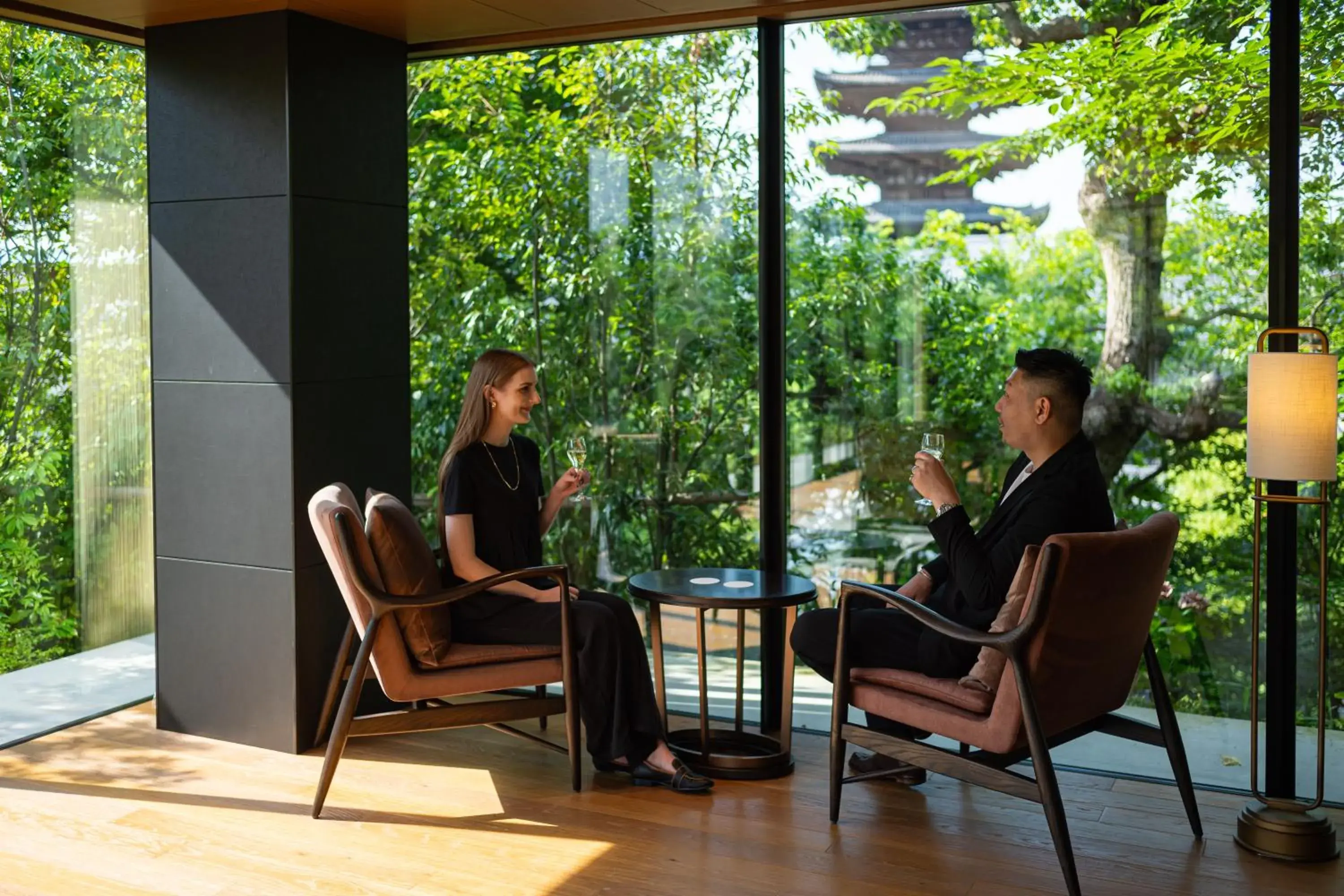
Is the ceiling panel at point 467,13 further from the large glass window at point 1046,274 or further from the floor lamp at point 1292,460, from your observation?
the floor lamp at point 1292,460

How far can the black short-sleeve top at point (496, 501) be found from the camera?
4293 millimetres

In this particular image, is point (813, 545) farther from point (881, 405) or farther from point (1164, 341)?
point (1164, 341)

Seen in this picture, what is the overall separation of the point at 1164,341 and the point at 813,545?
1.41 meters

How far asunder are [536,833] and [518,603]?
0.75 metres

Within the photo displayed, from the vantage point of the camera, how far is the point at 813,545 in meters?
4.90

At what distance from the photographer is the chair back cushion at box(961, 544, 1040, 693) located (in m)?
3.52

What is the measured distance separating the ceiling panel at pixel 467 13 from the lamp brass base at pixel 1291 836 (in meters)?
2.79

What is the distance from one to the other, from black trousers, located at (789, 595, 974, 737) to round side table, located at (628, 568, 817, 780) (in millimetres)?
104

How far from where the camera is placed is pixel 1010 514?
3816 mm

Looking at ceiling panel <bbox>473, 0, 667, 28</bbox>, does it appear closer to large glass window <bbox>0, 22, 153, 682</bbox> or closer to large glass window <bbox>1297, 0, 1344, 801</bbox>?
large glass window <bbox>0, 22, 153, 682</bbox>

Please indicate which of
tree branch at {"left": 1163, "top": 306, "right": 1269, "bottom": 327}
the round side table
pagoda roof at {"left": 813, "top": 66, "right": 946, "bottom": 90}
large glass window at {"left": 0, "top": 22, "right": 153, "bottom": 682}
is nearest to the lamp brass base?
the round side table

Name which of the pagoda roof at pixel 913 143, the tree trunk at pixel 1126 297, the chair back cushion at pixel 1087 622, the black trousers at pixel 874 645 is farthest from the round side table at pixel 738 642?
the pagoda roof at pixel 913 143

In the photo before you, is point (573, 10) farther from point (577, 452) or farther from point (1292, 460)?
point (1292, 460)

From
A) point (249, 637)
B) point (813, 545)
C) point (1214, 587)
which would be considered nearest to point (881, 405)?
point (813, 545)
